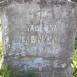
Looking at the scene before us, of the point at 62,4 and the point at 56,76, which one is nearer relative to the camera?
the point at 62,4

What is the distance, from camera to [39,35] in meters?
4.43

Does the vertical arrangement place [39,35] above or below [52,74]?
above

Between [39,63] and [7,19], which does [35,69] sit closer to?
[39,63]

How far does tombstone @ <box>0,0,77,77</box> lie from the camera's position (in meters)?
4.21

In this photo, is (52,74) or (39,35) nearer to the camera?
(39,35)

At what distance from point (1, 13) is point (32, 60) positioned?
1014 millimetres

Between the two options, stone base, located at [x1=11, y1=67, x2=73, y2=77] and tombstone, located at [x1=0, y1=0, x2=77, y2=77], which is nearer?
tombstone, located at [x1=0, y1=0, x2=77, y2=77]

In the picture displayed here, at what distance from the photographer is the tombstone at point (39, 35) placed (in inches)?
166

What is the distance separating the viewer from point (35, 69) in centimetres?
469

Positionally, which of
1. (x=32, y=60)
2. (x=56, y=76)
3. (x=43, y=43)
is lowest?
(x=56, y=76)

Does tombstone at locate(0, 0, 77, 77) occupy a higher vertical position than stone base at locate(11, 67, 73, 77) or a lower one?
higher

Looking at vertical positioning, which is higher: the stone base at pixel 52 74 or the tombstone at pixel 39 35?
the tombstone at pixel 39 35

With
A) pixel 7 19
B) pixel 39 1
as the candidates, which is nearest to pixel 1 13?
pixel 7 19

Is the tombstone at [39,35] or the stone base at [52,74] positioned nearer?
the tombstone at [39,35]
